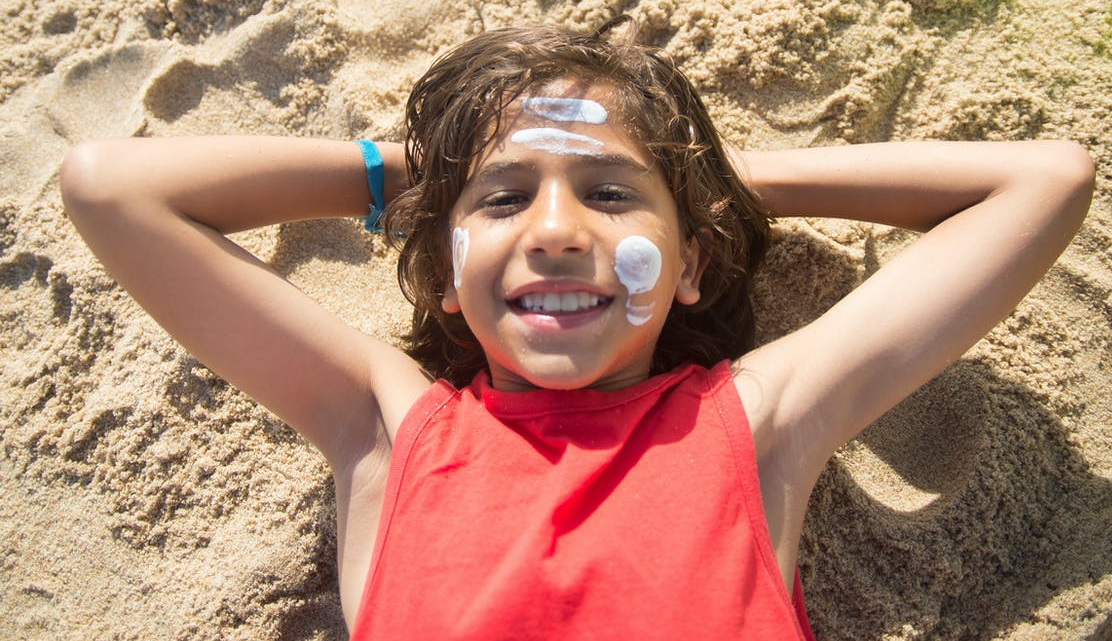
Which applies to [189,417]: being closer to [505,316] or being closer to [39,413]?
[39,413]

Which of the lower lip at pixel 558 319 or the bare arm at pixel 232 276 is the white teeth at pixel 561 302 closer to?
the lower lip at pixel 558 319

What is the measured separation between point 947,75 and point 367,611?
2.02 m

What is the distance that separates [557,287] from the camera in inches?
68.8

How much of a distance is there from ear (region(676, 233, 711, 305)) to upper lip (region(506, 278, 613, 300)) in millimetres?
283

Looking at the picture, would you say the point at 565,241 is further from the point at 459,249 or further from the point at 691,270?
the point at 691,270

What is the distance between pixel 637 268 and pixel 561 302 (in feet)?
0.56

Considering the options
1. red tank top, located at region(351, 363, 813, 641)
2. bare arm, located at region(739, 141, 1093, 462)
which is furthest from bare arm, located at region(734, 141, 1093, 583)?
red tank top, located at region(351, 363, 813, 641)

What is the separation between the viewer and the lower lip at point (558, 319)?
1.76 meters

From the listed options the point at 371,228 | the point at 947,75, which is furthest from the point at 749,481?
the point at 947,75

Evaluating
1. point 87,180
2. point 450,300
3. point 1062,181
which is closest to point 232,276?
point 87,180

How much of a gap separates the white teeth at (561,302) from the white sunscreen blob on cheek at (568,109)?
1.21 ft

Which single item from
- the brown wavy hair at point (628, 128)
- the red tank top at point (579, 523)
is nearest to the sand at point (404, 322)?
the brown wavy hair at point (628, 128)

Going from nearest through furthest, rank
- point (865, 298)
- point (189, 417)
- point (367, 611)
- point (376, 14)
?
point (367, 611) → point (865, 298) → point (189, 417) → point (376, 14)

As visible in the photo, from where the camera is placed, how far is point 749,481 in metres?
1.80
